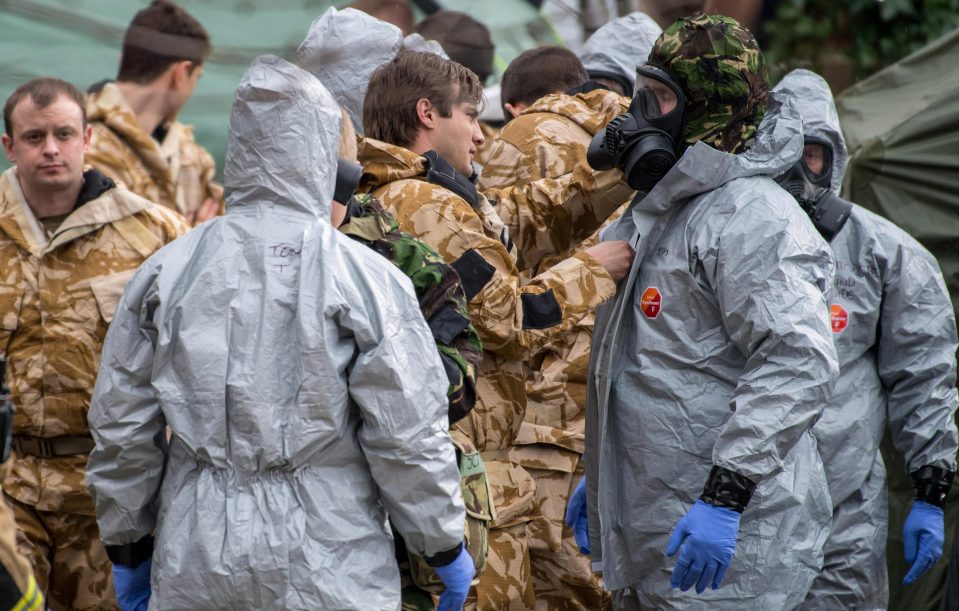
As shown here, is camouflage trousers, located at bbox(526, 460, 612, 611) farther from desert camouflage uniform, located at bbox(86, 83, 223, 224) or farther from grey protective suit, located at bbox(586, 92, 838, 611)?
desert camouflage uniform, located at bbox(86, 83, 223, 224)

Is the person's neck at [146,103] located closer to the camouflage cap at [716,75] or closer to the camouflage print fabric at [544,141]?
the camouflage print fabric at [544,141]

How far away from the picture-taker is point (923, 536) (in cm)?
517

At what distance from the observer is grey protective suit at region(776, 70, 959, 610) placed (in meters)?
5.11

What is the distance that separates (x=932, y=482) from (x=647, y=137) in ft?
6.22

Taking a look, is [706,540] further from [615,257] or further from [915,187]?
[915,187]

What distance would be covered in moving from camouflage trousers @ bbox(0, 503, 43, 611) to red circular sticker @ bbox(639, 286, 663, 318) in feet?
5.86

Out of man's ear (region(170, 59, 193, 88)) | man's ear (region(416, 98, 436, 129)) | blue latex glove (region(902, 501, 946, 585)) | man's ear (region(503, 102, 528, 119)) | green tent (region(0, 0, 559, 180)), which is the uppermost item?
green tent (region(0, 0, 559, 180))

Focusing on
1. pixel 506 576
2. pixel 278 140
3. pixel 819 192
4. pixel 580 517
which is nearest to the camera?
pixel 278 140

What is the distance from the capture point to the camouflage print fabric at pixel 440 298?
3.67m

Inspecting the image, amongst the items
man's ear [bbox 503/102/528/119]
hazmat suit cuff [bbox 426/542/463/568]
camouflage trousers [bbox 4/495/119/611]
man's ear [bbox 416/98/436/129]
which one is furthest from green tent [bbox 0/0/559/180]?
man's ear [bbox 503/102/528/119]

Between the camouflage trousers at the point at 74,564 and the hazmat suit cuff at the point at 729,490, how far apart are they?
252cm

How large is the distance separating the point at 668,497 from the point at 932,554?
5.48 feet

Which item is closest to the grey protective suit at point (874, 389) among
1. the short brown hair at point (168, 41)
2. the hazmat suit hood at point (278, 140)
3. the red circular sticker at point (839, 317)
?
the red circular sticker at point (839, 317)

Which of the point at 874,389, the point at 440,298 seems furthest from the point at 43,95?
the point at 874,389
